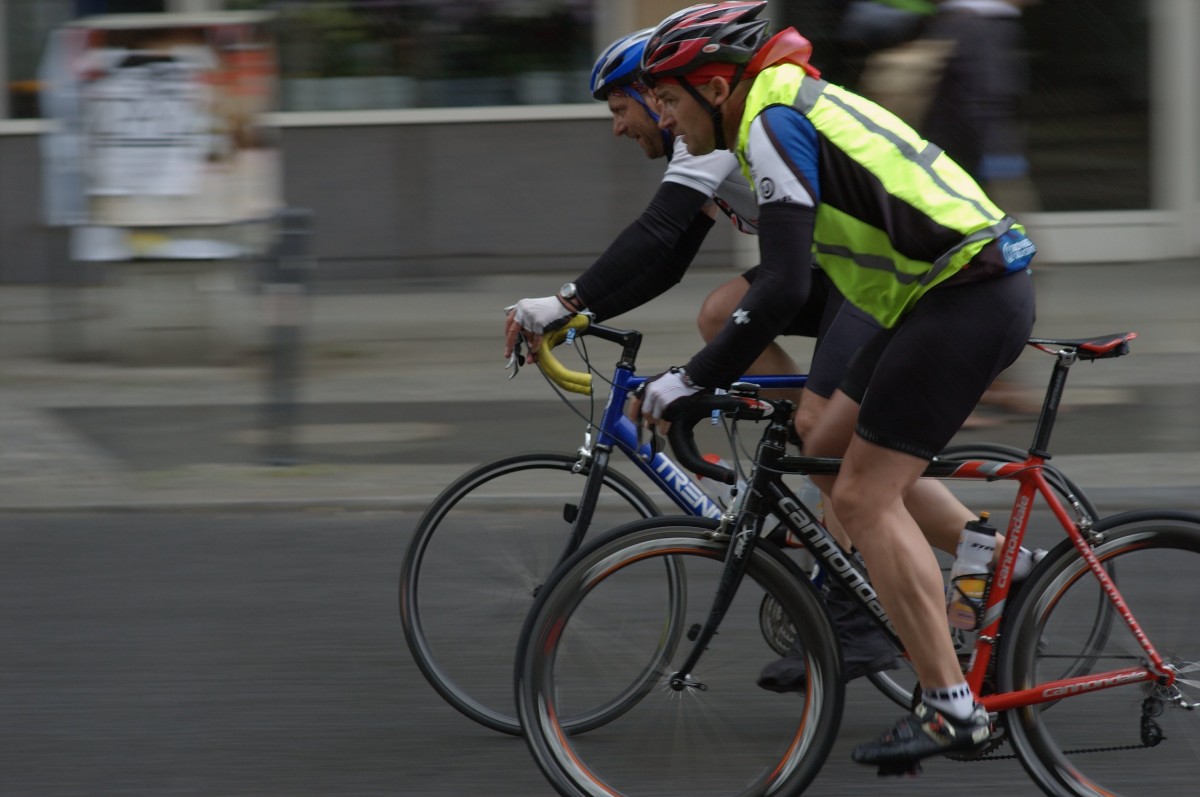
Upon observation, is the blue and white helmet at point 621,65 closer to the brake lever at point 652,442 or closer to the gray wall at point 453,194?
the brake lever at point 652,442

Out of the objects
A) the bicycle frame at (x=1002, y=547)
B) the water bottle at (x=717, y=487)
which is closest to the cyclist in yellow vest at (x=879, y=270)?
the bicycle frame at (x=1002, y=547)

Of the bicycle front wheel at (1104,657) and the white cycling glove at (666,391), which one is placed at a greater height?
the white cycling glove at (666,391)

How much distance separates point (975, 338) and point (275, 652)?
8.13ft

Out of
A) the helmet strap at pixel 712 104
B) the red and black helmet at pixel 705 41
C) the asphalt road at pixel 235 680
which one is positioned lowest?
the asphalt road at pixel 235 680

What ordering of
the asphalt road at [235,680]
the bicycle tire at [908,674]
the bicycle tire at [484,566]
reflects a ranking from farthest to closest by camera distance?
the bicycle tire at [484,566]
the bicycle tire at [908,674]
the asphalt road at [235,680]

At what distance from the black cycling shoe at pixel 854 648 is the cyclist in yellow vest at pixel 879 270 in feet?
0.77

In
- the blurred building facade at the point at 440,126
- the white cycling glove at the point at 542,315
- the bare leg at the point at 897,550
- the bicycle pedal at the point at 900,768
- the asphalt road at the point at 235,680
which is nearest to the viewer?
the bare leg at the point at 897,550

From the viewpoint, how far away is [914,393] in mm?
3529

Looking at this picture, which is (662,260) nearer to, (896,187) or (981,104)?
(896,187)

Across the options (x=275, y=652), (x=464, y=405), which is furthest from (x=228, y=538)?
(x=464, y=405)

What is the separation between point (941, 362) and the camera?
353cm

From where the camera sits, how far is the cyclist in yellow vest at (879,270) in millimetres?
3482

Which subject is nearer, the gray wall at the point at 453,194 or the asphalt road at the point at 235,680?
the asphalt road at the point at 235,680

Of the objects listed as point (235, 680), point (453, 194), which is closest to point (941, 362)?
point (235, 680)
